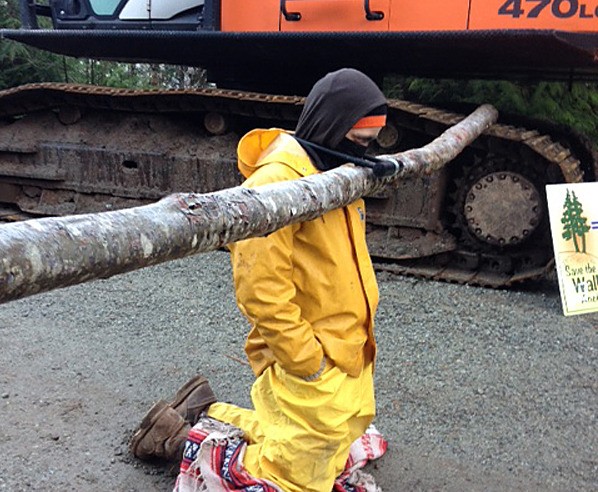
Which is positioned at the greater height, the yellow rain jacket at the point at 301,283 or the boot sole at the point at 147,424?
the yellow rain jacket at the point at 301,283

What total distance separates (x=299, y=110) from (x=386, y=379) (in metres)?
3.27

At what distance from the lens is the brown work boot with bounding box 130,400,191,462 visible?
3023mm

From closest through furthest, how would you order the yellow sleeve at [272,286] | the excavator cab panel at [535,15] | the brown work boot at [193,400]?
the yellow sleeve at [272,286], the brown work boot at [193,400], the excavator cab panel at [535,15]

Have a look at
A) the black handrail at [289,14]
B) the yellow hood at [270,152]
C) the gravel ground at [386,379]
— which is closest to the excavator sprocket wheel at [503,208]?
the gravel ground at [386,379]

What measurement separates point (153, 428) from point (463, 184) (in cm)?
398

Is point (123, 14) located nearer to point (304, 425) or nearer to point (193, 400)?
point (193, 400)

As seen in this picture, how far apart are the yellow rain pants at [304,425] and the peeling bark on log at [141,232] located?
65cm

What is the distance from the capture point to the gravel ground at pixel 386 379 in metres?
3.10

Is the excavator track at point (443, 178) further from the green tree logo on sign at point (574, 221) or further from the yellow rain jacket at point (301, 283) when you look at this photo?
the yellow rain jacket at point (301, 283)

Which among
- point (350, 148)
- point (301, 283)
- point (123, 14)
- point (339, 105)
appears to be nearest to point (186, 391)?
point (301, 283)

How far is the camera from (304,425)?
246cm

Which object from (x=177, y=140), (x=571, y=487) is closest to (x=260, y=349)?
(x=571, y=487)

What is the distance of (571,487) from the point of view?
9.89ft

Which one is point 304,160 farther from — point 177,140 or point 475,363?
point 177,140
